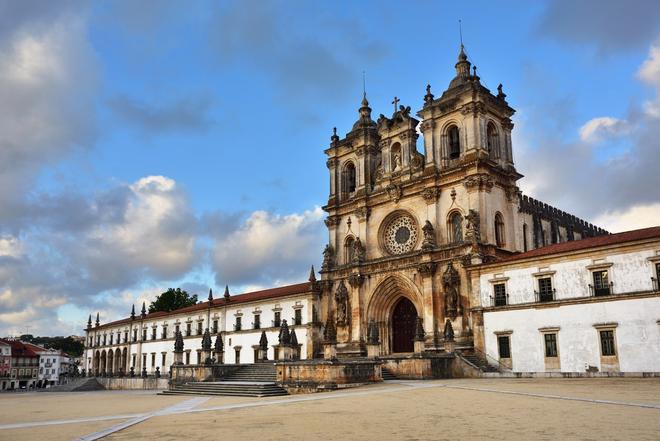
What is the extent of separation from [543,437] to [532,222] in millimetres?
35639

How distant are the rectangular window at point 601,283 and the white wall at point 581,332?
2.14 ft

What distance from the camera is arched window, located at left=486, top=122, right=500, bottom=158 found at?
4200 centimetres

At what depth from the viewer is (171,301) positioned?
9281cm

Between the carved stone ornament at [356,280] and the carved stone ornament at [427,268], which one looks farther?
the carved stone ornament at [356,280]

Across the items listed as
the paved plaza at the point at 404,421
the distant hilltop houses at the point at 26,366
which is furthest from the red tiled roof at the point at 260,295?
the distant hilltop houses at the point at 26,366

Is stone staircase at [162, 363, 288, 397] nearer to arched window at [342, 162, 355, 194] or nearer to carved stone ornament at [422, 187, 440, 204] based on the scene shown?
carved stone ornament at [422, 187, 440, 204]

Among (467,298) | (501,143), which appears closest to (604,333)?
(467,298)

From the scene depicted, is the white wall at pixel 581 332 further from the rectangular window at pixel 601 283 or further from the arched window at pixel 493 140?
the arched window at pixel 493 140

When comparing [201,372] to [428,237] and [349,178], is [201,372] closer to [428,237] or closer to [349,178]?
[428,237]

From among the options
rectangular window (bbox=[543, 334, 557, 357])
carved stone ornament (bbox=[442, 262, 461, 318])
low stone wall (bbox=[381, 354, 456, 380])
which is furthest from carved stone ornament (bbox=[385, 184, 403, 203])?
rectangular window (bbox=[543, 334, 557, 357])

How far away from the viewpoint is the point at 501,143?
140 ft

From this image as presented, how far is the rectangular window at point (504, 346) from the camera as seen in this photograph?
110 feet

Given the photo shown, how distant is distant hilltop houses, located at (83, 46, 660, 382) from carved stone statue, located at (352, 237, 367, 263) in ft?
0.38

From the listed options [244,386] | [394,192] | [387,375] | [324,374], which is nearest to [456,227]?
[394,192]
